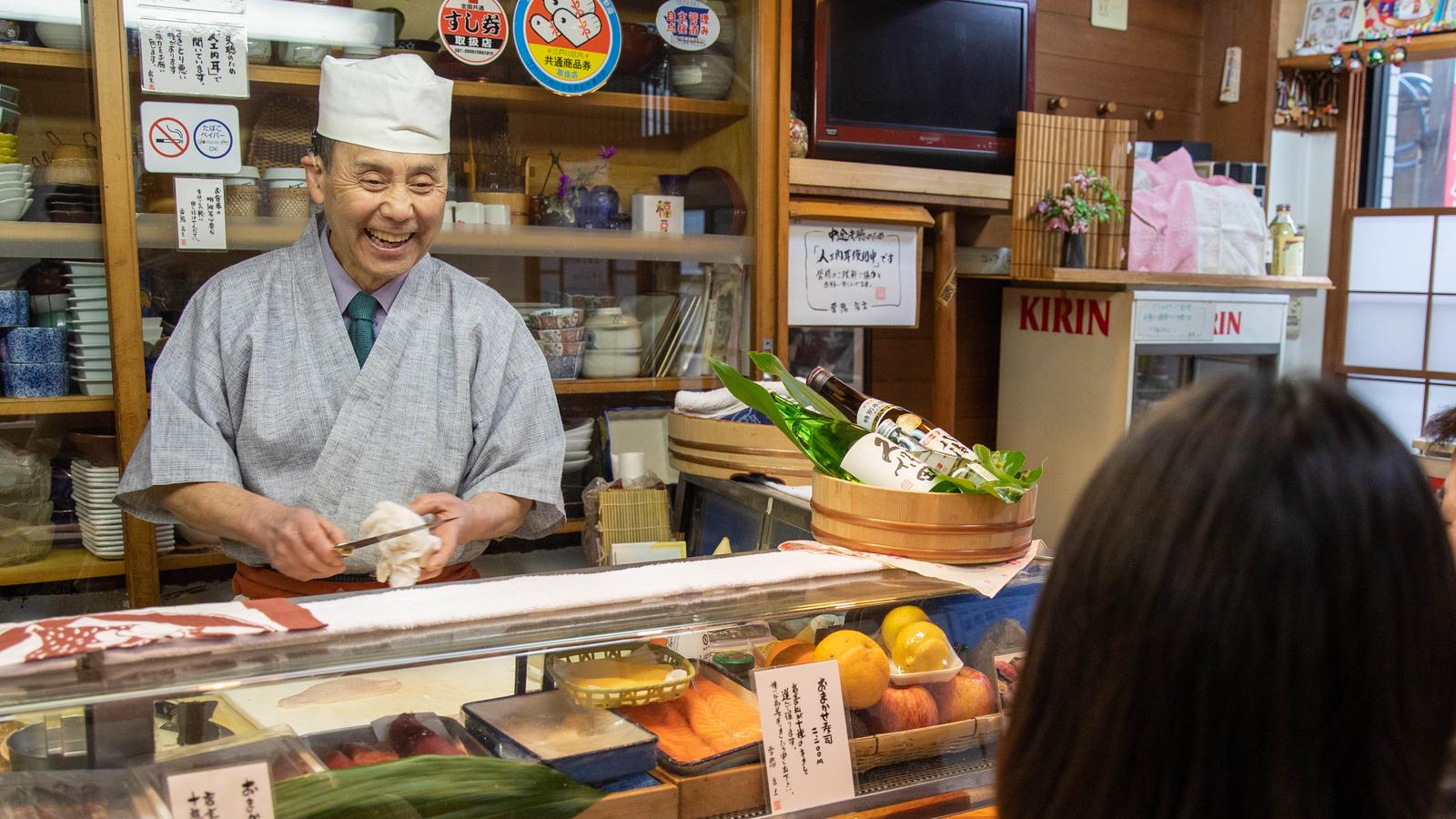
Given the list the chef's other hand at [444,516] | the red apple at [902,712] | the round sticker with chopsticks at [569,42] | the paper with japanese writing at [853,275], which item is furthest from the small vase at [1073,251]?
the red apple at [902,712]

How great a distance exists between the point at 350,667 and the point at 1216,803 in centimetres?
72

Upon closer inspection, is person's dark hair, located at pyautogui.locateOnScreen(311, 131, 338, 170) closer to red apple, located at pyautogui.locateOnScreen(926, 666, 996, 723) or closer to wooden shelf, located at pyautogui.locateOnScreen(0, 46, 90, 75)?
wooden shelf, located at pyautogui.locateOnScreen(0, 46, 90, 75)

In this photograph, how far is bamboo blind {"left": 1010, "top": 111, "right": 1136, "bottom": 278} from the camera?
11.7 feet

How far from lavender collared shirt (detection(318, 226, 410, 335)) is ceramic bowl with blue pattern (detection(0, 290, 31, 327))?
101cm

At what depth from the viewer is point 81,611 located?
2473 millimetres

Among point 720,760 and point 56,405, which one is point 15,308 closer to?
point 56,405

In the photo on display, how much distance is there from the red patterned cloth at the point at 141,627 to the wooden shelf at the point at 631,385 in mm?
1770

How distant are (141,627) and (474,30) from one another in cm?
206

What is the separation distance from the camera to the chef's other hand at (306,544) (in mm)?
1422

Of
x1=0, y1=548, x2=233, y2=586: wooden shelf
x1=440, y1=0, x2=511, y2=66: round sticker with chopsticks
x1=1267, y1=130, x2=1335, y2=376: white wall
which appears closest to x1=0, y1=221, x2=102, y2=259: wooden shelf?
x1=0, y1=548, x2=233, y2=586: wooden shelf

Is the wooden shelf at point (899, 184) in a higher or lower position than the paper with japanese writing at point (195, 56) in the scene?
Result: lower

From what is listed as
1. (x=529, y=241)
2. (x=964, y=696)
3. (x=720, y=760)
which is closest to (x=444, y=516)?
(x=720, y=760)

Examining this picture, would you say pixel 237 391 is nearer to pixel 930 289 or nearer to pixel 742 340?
pixel 742 340

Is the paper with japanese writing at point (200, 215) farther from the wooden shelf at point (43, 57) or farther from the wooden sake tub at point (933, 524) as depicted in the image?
the wooden sake tub at point (933, 524)
